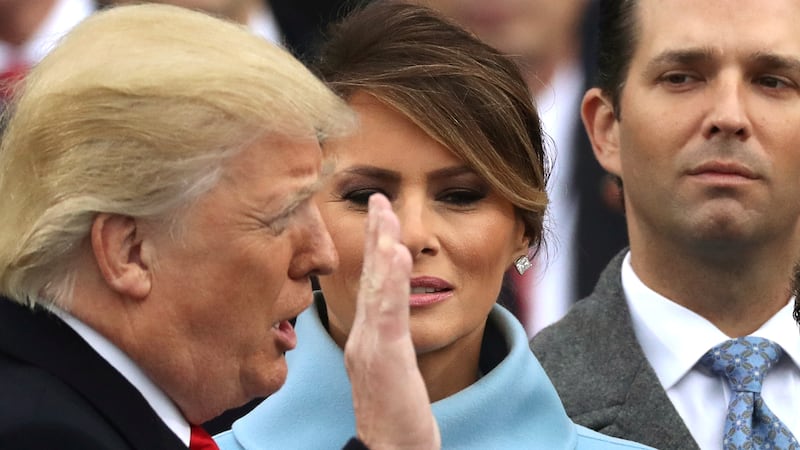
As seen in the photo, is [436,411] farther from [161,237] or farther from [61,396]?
[61,396]

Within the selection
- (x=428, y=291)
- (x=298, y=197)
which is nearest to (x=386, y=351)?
(x=298, y=197)

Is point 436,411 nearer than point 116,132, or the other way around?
point 116,132

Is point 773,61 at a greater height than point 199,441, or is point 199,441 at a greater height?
point 773,61

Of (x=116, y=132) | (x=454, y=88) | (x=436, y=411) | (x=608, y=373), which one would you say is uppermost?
(x=116, y=132)

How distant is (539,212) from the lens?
3445mm

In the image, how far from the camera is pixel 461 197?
337 centimetres

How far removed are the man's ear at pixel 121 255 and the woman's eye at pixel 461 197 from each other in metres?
0.88

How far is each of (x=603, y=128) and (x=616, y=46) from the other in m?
0.21

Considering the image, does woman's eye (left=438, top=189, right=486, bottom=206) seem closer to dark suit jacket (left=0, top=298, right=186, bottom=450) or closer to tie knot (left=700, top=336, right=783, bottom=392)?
tie knot (left=700, top=336, right=783, bottom=392)

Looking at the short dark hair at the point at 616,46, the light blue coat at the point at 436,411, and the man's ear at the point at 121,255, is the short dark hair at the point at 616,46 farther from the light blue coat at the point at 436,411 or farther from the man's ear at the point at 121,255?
the man's ear at the point at 121,255

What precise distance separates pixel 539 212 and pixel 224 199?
3.20ft

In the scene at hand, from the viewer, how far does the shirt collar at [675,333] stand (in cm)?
382

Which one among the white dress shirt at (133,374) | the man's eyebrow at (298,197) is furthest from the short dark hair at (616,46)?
the white dress shirt at (133,374)

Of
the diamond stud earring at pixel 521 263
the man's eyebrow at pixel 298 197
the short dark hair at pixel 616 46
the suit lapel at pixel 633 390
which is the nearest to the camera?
the man's eyebrow at pixel 298 197
